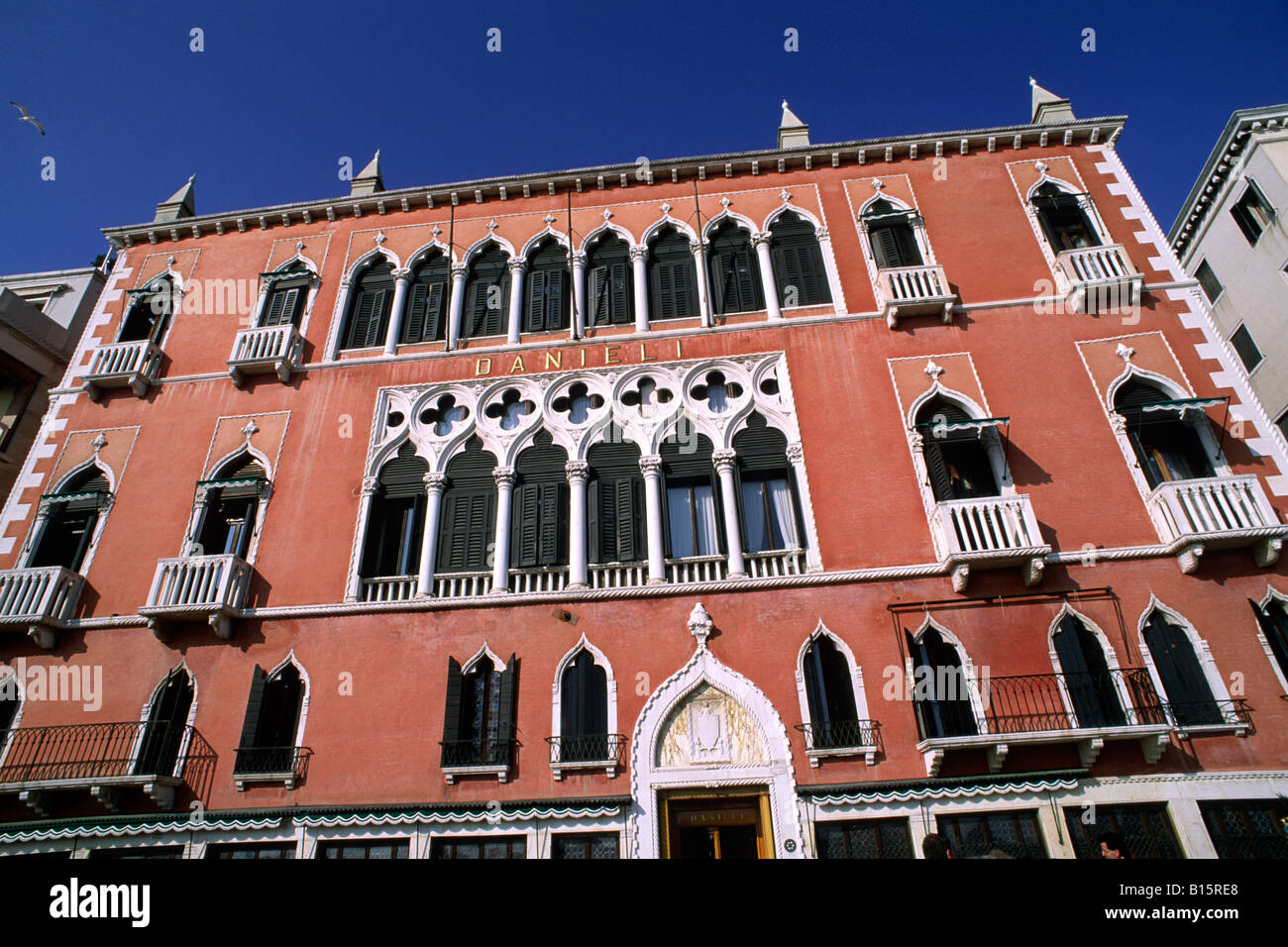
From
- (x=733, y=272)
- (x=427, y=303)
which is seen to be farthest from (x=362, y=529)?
(x=733, y=272)

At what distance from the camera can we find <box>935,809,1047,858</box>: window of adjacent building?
416 inches

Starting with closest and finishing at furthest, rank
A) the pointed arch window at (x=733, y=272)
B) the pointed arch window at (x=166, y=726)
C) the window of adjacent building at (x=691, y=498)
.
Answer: the pointed arch window at (x=166, y=726) < the window of adjacent building at (x=691, y=498) < the pointed arch window at (x=733, y=272)

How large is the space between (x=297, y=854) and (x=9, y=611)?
750cm

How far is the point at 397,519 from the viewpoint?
14.8 metres

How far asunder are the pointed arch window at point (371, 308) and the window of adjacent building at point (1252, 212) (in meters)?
22.9

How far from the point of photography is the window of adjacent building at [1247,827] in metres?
10.2

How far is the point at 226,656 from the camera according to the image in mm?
13227

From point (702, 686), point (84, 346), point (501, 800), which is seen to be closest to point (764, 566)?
point (702, 686)

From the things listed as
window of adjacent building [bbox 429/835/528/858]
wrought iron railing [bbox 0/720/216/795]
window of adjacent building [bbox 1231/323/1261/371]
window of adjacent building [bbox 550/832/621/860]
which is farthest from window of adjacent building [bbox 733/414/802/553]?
window of adjacent building [bbox 1231/323/1261/371]

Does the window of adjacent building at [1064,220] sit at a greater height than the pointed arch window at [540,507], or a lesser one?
greater

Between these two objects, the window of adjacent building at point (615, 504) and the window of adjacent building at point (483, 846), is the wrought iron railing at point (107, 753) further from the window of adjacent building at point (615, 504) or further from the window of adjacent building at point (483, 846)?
the window of adjacent building at point (615, 504)

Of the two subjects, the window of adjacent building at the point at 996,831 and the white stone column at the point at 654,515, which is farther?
the white stone column at the point at 654,515

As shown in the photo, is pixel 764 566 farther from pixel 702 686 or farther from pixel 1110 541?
pixel 1110 541

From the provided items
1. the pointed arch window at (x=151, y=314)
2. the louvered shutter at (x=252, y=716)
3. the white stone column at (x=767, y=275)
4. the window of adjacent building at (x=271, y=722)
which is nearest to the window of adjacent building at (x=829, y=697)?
the white stone column at (x=767, y=275)
